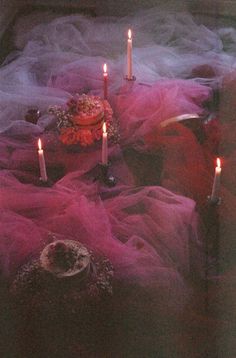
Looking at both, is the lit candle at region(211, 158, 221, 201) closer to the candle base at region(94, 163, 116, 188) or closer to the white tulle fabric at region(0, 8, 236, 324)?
the white tulle fabric at region(0, 8, 236, 324)

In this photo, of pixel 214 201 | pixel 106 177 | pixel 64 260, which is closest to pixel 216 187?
pixel 214 201

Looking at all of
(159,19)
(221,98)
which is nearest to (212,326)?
(221,98)

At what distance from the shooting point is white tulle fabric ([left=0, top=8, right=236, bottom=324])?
6.04ft

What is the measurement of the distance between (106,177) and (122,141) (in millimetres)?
292

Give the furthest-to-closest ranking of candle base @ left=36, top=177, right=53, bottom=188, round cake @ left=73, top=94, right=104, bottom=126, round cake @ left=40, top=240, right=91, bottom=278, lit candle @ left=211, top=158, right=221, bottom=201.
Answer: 1. round cake @ left=73, top=94, right=104, bottom=126
2. candle base @ left=36, top=177, right=53, bottom=188
3. lit candle @ left=211, top=158, right=221, bottom=201
4. round cake @ left=40, top=240, right=91, bottom=278

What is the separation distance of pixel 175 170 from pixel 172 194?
15 centimetres

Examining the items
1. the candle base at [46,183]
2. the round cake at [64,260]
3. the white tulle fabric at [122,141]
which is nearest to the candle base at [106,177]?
the white tulle fabric at [122,141]

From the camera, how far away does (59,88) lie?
2.73 metres

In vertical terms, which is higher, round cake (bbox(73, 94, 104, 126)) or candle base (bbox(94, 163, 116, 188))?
round cake (bbox(73, 94, 104, 126))

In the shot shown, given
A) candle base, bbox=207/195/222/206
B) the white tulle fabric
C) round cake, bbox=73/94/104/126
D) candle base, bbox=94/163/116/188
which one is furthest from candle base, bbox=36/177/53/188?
candle base, bbox=207/195/222/206

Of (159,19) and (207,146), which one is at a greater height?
(159,19)

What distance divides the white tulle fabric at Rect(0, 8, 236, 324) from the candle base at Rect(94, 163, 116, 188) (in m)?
0.04

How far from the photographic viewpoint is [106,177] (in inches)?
84.2

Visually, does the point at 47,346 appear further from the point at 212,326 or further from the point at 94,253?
the point at 212,326
